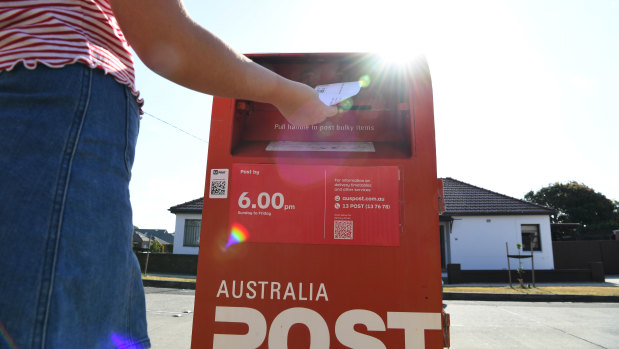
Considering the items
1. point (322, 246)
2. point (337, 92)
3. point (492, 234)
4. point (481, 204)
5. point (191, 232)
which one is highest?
point (481, 204)

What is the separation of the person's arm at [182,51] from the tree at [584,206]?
43462 millimetres

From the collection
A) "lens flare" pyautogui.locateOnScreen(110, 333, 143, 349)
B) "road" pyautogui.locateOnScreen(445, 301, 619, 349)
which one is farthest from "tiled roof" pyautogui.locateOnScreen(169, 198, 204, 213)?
"lens flare" pyautogui.locateOnScreen(110, 333, 143, 349)

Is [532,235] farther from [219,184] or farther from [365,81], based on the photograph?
[219,184]

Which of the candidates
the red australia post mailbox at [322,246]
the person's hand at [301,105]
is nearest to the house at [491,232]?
the red australia post mailbox at [322,246]

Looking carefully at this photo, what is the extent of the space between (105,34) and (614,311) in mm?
9158

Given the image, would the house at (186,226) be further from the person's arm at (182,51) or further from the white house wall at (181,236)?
the person's arm at (182,51)

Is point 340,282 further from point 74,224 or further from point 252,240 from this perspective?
point 74,224

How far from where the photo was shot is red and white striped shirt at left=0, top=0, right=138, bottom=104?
0.58 meters

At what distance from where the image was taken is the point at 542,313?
6.88 m

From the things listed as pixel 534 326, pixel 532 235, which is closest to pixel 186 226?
pixel 532 235

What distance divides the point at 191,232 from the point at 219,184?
1837 cm

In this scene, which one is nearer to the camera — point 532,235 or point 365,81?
point 365,81

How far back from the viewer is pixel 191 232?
62.2 feet

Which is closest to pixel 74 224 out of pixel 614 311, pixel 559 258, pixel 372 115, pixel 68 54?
pixel 68 54
